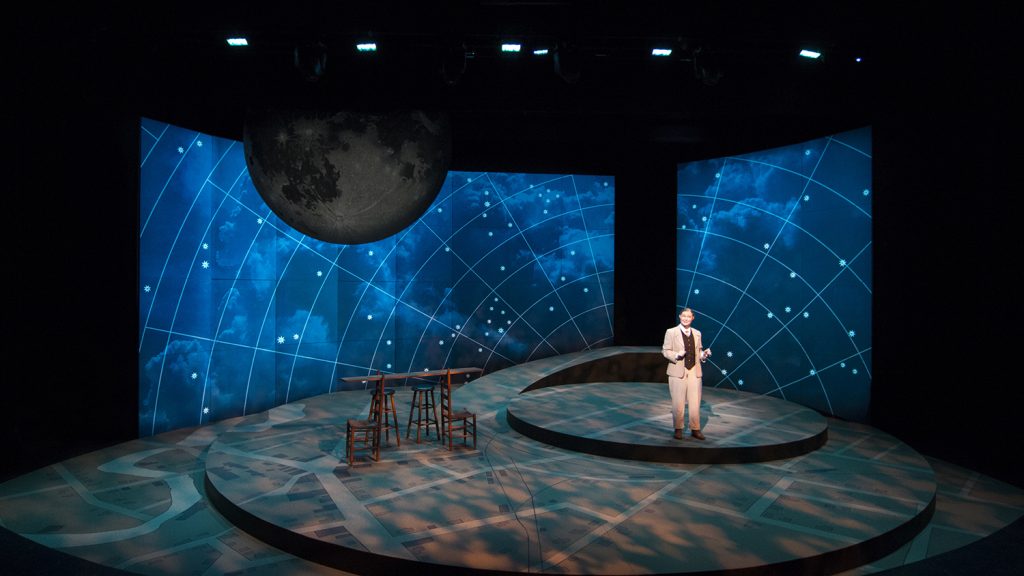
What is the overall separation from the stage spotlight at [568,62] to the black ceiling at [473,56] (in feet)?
0.04

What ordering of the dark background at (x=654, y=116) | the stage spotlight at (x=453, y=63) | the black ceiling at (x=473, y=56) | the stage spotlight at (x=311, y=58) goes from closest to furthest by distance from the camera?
the black ceiling at (x=473, y=56)
the stage spotlight at (x=311, y=58)
the stage spotlight at (x=453, y=63)
the dark background at (x=654, y=116)

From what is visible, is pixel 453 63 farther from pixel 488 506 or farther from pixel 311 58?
pixel 488 506

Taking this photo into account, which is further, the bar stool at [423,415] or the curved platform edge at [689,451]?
the bar stool at [423,415]

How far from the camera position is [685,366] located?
660 cm

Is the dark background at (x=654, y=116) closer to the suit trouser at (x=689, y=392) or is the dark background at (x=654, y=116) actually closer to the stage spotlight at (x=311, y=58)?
the stage spotlight at (x=311, y=58)

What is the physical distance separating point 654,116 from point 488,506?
204 inches

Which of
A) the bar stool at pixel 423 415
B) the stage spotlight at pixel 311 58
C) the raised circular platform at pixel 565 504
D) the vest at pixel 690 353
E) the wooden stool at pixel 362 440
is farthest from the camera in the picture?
the bar stool at pixel 423 415

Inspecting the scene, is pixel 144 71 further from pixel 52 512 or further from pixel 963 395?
pixel 963 395

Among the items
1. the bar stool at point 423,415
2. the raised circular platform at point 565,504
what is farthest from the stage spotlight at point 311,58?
the raised circular platform at point 565,504

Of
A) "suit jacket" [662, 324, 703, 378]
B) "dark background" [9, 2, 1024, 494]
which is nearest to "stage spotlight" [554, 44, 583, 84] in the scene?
"dark background" [9, 2, 1024, 494]

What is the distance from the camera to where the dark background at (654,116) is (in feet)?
19.3

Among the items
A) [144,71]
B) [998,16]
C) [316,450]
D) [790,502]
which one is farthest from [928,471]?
[144,71]

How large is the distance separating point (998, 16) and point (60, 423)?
38.2 ft

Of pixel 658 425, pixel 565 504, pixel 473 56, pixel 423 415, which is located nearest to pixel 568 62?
pixel 473 56
